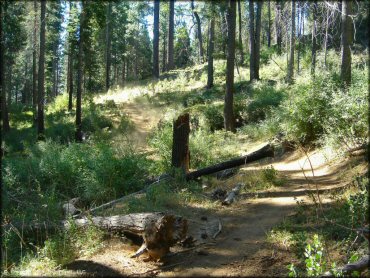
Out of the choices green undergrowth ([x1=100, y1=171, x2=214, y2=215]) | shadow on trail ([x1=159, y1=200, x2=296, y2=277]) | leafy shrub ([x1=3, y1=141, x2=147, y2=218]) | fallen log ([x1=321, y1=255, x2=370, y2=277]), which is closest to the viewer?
fallen log ([x1=321, y1=255, x2=370, y2=277])

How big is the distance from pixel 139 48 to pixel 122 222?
1944 inches

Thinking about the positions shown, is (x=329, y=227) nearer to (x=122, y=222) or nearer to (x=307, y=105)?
(x=122, y=222)

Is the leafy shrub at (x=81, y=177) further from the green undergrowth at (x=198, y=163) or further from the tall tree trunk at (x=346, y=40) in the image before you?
the tall tree trunk at (x=346, y=40)

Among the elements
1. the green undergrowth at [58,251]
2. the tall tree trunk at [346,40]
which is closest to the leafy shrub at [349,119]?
the tall tree trunk at [346,40]

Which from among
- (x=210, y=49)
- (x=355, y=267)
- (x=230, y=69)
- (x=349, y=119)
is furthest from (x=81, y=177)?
(x=210, y=49)

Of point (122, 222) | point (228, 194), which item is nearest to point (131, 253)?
point (122, 222)

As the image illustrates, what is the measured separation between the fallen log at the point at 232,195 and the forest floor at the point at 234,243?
11 centimetres

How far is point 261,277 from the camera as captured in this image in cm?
473

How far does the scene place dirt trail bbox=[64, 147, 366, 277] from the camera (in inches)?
197

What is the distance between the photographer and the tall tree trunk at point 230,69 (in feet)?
51.6

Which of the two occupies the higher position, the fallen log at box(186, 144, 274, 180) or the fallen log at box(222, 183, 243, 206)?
the fallen log at box(186, 144, 274, 180)

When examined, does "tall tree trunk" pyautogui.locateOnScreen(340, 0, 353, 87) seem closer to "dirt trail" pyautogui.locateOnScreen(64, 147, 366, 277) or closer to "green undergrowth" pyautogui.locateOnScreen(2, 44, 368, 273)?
"green undergrowth" pyautogui.locateOnScreen(2, 44, 368, 273)

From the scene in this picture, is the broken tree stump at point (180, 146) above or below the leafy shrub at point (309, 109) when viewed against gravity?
below

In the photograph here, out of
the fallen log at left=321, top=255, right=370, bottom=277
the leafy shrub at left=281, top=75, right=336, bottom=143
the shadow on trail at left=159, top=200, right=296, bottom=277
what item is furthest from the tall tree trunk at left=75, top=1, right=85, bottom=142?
the fallen log at left=321, top=255, right=370, bottom=277
